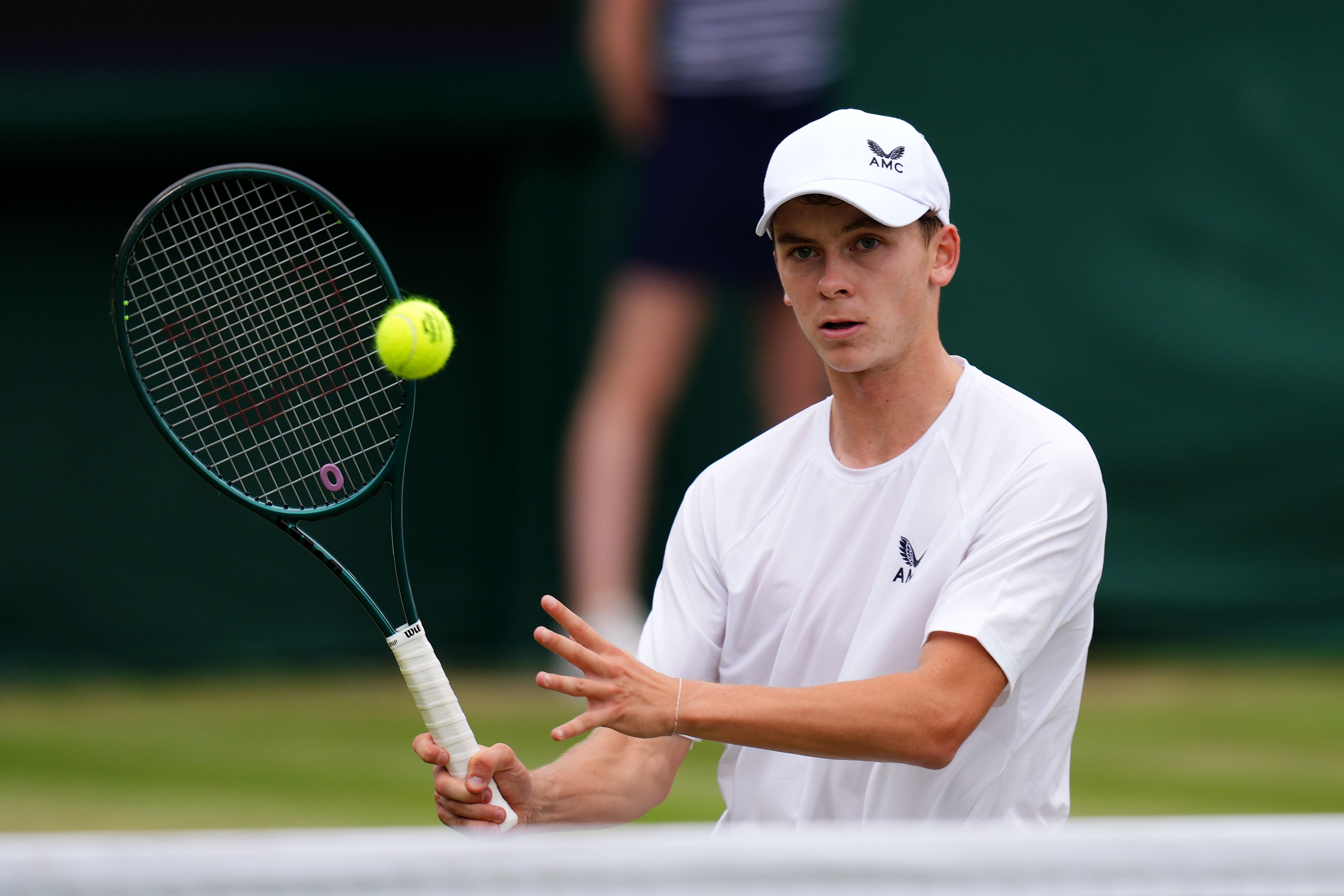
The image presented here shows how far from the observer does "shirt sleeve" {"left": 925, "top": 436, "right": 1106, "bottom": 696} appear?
2160mm

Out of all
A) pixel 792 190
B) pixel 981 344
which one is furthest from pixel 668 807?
pixel 981 344

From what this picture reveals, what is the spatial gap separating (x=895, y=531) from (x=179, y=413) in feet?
9.51

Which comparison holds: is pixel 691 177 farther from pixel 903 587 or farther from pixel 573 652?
pixel 573 652

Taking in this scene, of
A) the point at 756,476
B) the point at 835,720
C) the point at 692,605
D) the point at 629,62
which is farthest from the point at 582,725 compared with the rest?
the point at 629,62

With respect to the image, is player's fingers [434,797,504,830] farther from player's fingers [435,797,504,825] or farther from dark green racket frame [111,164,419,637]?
dark green racket frame [111,164,419,637]

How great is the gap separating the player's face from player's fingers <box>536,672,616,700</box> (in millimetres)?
531

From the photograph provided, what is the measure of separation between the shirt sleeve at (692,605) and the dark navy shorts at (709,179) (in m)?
2.41

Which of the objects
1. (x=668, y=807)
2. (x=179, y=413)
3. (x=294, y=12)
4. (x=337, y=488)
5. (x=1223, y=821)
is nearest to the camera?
(x=1223, y=821)

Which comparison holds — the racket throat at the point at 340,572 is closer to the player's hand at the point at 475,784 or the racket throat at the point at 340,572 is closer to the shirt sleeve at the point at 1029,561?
the player's hand at the point at 475,784

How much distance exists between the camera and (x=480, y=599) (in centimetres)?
548

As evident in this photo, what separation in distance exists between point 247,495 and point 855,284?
862 millimetres

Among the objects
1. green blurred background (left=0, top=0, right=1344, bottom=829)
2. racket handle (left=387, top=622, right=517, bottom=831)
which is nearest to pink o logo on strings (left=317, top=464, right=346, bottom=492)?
racket handle (left=387, top=622, right=517, bottom=831)

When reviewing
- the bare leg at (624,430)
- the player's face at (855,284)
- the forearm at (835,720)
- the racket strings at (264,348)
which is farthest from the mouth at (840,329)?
the bare leg at (624,430)

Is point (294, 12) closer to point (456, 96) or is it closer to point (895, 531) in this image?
point (456, 96)
